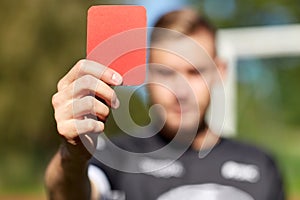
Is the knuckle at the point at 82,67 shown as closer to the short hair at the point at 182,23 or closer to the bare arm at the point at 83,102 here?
the bare arm at the point at 83,102

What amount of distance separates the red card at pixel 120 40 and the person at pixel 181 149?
1.25 feet

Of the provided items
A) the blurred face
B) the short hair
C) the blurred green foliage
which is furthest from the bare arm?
the blurred green foliage

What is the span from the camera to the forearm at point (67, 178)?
3.41 feet

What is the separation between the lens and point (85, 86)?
0.85m

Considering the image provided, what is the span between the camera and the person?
139cm

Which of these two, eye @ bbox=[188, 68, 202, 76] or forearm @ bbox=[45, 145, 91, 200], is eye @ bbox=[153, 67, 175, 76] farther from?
forearm @ bbox=[45, 145, 91, 200]

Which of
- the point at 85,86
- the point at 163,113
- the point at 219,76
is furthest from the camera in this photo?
the point at 219,76

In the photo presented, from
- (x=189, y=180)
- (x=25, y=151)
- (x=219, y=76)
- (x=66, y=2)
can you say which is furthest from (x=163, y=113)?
(x=25, y=151)

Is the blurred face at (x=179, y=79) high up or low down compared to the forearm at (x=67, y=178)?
up

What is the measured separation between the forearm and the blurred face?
31 cm

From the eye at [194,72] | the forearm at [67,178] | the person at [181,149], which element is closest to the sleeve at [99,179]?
the person at [181,149]

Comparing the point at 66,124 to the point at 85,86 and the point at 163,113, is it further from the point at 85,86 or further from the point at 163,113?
the point at 163,113

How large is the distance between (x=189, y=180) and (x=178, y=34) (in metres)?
0.28

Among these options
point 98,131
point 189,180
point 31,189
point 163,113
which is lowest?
point 31,189
